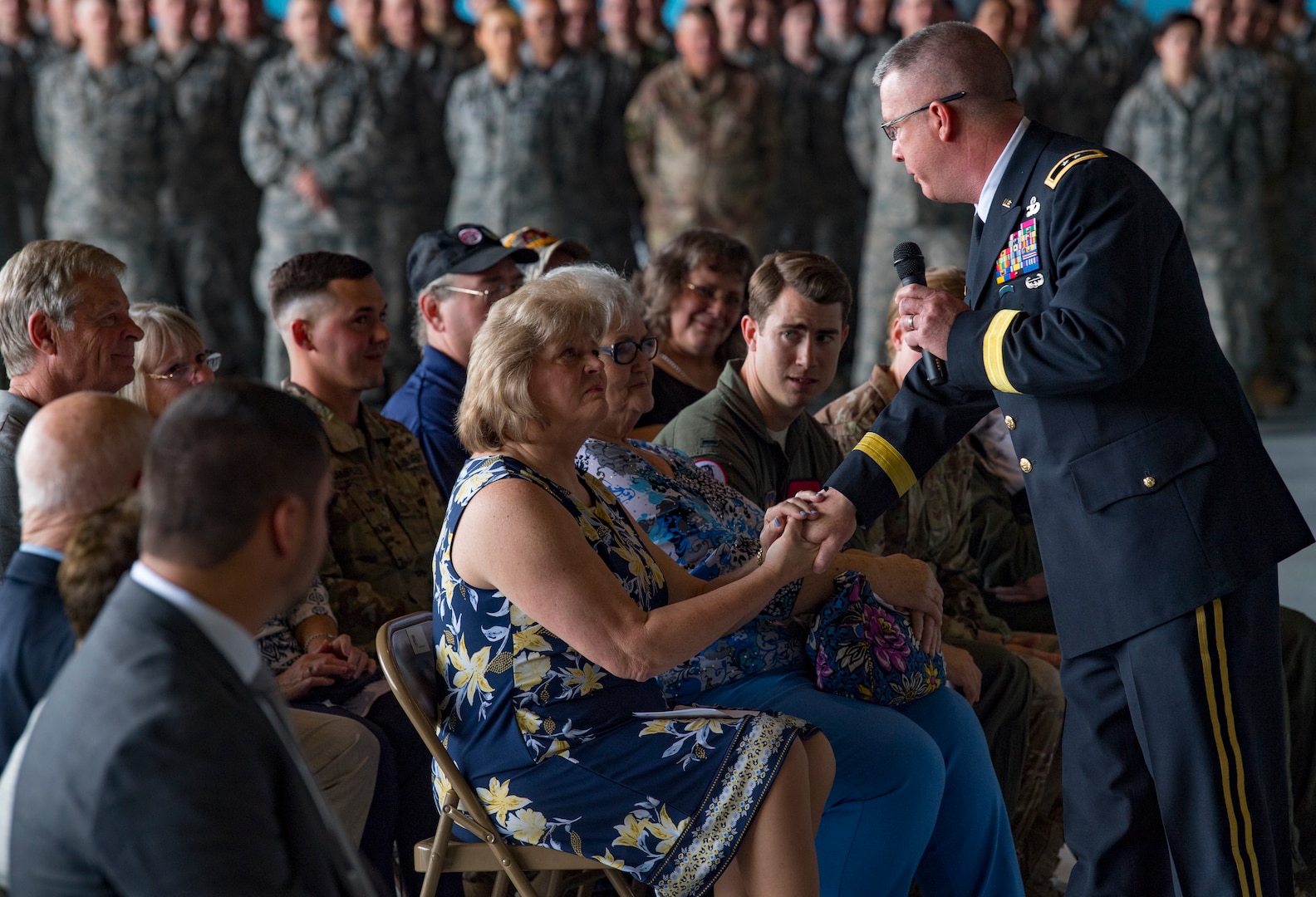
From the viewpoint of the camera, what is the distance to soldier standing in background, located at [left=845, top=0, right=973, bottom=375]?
7.91 metres

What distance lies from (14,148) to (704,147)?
165 inches

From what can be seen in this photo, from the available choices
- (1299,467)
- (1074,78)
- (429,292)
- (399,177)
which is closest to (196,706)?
(429,292)

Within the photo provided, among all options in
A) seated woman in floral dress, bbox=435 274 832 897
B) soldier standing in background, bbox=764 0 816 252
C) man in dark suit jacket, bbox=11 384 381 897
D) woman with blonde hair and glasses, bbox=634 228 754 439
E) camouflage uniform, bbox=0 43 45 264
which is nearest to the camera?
man in dark suit jacket, bbox=11 384 381 897

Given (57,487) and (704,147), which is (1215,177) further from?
(57,487)

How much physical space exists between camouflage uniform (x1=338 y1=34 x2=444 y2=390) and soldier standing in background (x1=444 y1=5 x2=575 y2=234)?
21 cm

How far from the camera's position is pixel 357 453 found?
2.75 m

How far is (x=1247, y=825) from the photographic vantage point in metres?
1.91

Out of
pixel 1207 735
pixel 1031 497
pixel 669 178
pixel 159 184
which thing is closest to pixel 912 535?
pixel 1031 497

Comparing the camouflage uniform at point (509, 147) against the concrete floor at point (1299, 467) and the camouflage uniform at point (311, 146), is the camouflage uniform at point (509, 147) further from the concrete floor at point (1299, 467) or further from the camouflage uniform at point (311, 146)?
the concrete floor at point (1299, 467)

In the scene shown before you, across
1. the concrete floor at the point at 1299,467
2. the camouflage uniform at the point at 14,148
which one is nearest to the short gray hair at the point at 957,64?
the concrete floor at the point at 1299,467

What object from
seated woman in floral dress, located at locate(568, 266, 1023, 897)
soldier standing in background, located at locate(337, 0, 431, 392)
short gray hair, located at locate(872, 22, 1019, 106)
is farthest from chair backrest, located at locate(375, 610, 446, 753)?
soldier standing in background, located at locate(337, 0, 431, 392)

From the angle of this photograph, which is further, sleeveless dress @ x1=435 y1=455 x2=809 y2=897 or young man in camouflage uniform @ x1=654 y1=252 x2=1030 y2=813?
young man in camouflage uniform @ x1=654 y1=252 x2=1030 y2=813

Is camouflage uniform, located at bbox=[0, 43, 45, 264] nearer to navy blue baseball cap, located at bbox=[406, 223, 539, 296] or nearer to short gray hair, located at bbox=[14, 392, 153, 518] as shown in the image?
navy blue baseball cap, located at bbox=[406, 223, 539, 296]

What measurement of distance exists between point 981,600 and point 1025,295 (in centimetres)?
110
